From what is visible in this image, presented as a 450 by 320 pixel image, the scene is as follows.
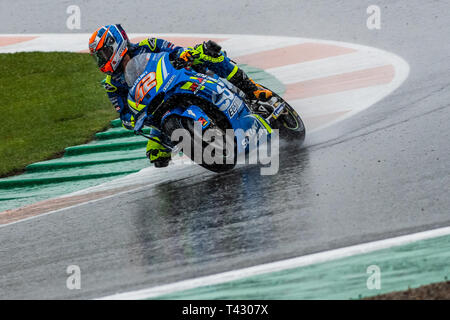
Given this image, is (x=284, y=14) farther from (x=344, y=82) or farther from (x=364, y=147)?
(x=364, y=147)

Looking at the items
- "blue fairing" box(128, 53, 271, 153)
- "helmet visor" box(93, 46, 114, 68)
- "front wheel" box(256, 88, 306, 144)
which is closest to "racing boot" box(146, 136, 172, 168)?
"blue fairing" box(128, 53, 271, 153)

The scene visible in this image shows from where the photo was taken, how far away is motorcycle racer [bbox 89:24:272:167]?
25.6 ft

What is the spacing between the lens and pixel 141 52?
26.6 ft

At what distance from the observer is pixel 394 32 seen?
12.3 meters

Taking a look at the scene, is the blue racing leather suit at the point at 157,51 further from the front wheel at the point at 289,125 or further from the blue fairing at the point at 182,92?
→ the front wheel at the point at 289,125

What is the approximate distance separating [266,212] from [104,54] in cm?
226

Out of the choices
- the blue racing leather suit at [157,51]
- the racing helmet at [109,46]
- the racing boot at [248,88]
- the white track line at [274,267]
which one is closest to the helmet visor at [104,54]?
the racing helmet at [109,46]

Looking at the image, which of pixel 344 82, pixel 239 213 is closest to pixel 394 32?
pixel 344 82

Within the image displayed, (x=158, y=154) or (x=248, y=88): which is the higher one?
(x=248, y=88)

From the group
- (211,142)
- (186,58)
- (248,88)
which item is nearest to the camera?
(211,142)

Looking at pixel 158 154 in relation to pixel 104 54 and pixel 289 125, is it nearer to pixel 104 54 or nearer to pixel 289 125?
pixel 104 54

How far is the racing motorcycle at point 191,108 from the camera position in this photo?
7.60 metres

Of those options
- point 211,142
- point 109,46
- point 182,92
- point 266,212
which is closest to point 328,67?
point 182,92

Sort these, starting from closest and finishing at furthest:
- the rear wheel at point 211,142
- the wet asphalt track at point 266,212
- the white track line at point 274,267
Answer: the white track line at point 274,267 < the wet asphalt track at point 266,212 < the rear wheel at point 211,142
